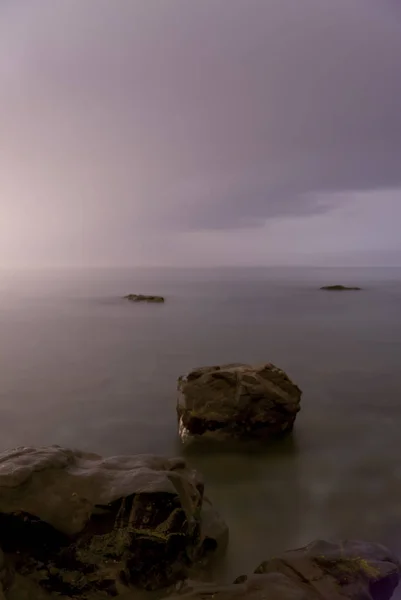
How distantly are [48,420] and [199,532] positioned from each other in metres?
2.31

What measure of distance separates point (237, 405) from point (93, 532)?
1.62 metres

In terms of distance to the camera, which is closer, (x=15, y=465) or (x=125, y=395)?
(x=15, y=465)

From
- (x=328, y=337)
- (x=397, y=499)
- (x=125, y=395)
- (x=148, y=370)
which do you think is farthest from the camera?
(x=328, y=337)

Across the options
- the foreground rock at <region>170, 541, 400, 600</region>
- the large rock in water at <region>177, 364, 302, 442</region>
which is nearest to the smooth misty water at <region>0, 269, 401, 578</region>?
the large rock in water at <region>177, 364, 302, 442</region>

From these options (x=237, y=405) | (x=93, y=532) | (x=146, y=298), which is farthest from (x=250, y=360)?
(x=146, y=298)

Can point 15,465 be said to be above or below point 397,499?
above

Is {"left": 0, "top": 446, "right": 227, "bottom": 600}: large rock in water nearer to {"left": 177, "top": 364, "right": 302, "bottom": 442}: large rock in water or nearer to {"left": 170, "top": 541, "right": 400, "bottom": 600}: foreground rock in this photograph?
{"left": 170, "top": 541, "right": 400, "bottom": 600}: foreground rock

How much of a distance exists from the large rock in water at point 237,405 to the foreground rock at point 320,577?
1.41 meters

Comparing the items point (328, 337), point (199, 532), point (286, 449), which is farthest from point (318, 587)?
point (328, 337)

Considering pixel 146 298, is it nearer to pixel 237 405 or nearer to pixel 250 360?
pixel 250 360

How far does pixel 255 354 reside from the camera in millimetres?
6645

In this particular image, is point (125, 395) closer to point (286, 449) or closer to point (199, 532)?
point (286, 449)

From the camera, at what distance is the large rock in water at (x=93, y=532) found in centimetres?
184

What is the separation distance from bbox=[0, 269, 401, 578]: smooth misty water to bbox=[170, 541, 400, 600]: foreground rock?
1.08 ft
